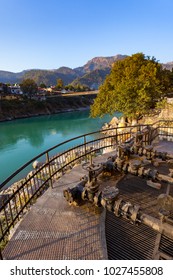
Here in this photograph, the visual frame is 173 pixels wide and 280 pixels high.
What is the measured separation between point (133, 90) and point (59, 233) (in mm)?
16483

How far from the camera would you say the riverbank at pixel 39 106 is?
4634cm

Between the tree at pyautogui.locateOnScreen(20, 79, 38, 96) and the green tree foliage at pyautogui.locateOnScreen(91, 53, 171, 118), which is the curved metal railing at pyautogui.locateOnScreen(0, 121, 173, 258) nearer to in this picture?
the green tree foliage at pyautogui.locateOnScreen(91, 53, 171, 118)

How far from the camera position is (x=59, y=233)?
3234 millimetres

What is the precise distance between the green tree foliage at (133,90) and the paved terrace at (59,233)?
14.6 m

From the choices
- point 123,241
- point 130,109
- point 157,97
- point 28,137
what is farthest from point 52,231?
point 28,137

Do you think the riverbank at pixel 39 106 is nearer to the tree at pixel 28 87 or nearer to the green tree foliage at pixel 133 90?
the tree at pixel 28 87

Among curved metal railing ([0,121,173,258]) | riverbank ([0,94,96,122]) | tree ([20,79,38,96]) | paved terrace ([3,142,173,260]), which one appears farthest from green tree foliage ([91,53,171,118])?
tree ([20,79,38,96])

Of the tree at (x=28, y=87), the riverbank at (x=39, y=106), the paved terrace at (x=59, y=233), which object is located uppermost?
the tree at (x=28, y=87)

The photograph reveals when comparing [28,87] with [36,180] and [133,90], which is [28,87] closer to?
[133,90]

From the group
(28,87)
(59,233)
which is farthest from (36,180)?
(28,87)

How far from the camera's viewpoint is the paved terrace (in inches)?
111

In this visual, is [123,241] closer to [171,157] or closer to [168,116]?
[171,157]

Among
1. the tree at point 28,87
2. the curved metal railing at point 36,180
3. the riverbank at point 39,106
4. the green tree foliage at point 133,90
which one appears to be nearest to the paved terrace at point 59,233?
the curved metal railing at point 36,180
